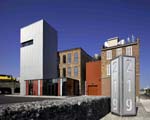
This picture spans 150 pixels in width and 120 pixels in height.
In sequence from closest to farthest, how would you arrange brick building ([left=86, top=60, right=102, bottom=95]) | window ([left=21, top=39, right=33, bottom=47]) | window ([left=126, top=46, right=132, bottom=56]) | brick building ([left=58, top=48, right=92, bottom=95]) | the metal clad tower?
the metal clad tower < window ([left=126, top=46, right=132, bottom=56]) < brick building ([left=86, top=60, right=102, bottom=95]) < window ([left=21, top=39, right=33, bottom=47]) < brick building ([left=58, top=48, right=92, bottom=95])

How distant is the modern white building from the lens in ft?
151

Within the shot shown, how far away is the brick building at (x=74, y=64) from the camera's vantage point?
5438cm

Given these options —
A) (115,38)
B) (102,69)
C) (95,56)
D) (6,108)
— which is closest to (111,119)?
(6,108)

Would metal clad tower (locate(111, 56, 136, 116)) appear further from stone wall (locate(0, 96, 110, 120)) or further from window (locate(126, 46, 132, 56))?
window (locate(126, 46, 132, 56))

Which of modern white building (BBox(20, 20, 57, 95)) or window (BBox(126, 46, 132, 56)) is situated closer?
Result: window (BBox(126, 46, 132, 56))

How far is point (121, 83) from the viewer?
14.0 metres

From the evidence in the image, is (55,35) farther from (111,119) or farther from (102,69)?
(111,119)

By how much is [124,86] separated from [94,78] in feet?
103

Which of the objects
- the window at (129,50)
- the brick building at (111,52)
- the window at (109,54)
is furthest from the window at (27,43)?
Result: the window at (129,50)

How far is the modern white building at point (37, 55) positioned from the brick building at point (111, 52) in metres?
12.1

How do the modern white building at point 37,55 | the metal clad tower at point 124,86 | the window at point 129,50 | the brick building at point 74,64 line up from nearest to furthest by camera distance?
the metal clad tower at point 124,86 → the window at point 129,50 → the modern white building at point 37,55 → the brick building at point 74,64

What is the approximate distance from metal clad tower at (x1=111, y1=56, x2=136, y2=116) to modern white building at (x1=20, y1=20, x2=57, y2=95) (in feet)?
106

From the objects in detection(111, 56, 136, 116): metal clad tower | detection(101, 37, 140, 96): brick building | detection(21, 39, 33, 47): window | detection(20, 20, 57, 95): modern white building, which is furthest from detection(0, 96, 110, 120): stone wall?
detection(21, 39, 33, 47): window

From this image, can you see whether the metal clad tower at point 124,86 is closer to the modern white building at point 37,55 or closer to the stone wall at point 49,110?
the stone wall at point 49,110
